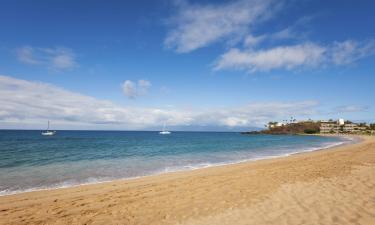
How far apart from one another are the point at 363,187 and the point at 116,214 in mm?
9011

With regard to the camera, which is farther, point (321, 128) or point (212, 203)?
point (321, 128)

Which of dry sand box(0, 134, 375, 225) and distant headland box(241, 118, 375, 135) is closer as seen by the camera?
dry sand box(0, 134, 375, 225)

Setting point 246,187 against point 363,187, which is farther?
point 246,187

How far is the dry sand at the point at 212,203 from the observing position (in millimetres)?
6762

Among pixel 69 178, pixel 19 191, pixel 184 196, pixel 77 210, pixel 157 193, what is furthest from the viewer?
pixel 69 178

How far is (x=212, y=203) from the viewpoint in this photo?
8.18 metres

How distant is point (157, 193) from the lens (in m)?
9.99

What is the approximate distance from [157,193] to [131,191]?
127 centimetres

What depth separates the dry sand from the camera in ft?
22.2

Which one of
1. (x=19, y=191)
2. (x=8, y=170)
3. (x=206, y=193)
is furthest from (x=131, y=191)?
(x=8, y=170)

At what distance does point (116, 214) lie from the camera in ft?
24.6

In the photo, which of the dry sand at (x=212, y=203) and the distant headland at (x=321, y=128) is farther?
the distant headland at (x=321, y=128)

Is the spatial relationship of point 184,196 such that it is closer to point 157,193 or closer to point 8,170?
point 157,193

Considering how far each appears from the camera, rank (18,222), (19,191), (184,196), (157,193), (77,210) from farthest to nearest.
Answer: (19,191) → (157,193) → (184,196) → (77,210) → (18,222)
